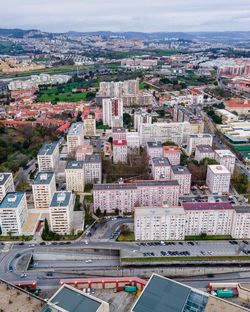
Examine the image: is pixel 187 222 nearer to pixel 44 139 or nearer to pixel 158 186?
pixel 158 186

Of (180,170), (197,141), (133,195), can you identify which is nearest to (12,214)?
(133,195)

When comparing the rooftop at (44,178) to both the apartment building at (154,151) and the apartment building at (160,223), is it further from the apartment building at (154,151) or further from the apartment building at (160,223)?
the apartment building at (154,151)

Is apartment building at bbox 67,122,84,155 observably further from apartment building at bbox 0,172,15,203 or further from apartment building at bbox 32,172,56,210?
apartment building at bbox 0,172,15,203

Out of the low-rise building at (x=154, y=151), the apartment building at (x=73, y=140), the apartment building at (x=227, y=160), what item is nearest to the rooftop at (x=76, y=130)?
the apartment building at (x=73, y=140)

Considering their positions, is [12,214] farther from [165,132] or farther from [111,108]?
[111,108]

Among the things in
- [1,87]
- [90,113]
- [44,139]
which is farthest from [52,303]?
[1,87]
